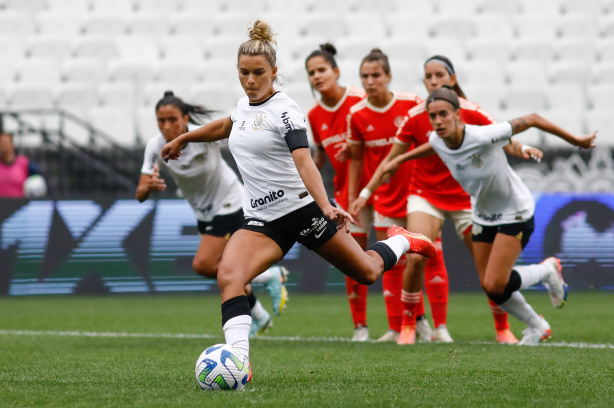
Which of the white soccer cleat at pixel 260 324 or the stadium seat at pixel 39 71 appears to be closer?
the white soccer cleat at pixel 260 324

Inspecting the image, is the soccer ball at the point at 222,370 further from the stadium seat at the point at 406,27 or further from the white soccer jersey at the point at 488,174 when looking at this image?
the stadium seat at the point at 406,27

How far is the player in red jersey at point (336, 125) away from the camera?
7957 millimetres

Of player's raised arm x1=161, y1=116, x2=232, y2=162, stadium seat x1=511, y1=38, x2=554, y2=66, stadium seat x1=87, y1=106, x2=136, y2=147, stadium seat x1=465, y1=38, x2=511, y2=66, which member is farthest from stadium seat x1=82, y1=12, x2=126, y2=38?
player's raised arm x1=161, y1=116, x2=232, y2=162

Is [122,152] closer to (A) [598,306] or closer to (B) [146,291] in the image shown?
(B) [146,291]

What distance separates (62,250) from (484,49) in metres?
8.55

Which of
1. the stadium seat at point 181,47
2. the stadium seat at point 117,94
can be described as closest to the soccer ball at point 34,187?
the stadium seat at point 117,94

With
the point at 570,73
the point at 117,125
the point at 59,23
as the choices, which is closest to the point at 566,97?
the point at 570,73

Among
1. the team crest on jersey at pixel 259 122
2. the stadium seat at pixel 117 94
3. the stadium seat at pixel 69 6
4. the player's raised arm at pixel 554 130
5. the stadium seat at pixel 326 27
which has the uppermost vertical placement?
the stadium seat at pixel 69 6

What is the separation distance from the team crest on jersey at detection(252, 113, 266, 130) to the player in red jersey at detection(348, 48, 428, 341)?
9.54 ft

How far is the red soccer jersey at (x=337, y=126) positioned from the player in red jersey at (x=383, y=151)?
21 cm

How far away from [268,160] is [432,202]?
9.49 ft

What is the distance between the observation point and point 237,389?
462 cm

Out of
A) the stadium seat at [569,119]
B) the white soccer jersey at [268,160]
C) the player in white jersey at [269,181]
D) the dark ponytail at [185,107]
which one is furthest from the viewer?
the stadium seat at [569,119]

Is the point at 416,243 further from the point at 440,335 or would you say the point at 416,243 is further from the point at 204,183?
the point at 204,183
